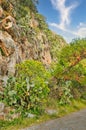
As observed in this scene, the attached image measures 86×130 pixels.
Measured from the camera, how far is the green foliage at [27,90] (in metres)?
32.8

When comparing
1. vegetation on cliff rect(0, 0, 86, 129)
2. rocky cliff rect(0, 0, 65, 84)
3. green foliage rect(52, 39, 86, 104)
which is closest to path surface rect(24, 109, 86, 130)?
vegetation on cliff rect(0, 0, 86, 129)

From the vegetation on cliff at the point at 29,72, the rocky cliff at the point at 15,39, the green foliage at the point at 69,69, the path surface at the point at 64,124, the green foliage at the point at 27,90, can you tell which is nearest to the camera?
the path surface at the point at 64,124

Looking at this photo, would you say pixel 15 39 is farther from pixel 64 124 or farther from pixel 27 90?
pixel 64 124

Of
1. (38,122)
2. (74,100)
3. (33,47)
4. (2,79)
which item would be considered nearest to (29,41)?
(33,47)

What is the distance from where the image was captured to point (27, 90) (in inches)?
1315

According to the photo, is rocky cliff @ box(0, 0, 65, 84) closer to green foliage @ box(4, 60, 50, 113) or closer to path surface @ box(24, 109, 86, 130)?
green foliage @ box(4, 60, 50, 113)

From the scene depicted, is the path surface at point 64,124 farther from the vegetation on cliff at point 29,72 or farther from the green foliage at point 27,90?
the green foliage at point 27,90

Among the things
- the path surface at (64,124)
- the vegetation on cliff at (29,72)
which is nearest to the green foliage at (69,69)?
the vegetation on cliff at (29,72)

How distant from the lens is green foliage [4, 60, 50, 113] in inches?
1289

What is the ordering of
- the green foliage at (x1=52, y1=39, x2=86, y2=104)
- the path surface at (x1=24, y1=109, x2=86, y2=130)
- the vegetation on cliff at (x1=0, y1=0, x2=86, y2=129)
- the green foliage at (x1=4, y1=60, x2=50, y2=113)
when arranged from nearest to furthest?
the path surface at (x1=24, y1=109, x2=86, y2=130) < the green foliage at (x1=4, y1=60, x2=50, y2=113) < the vegetation on cliff at (x1=0, y1=0, x2=86, y2=129) < the green foliage at (x1=52, y1=39, x2=86, y2=104)

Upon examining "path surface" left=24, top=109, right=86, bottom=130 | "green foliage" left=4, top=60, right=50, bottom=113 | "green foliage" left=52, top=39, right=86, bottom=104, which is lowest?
"path surface" left=24, top=109, right=86, bottom=130

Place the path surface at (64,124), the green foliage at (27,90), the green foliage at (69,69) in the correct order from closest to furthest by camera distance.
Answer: the path surface at (64,124)
the green foliage at (27,90)
the green foliage at (69,69)

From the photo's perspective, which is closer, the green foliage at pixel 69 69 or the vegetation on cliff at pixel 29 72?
the vegetation on cliff at pixel 29 72

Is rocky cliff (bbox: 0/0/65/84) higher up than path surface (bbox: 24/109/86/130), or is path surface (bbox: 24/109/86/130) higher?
rocky cliff (bbox: 0/0/65/84)
